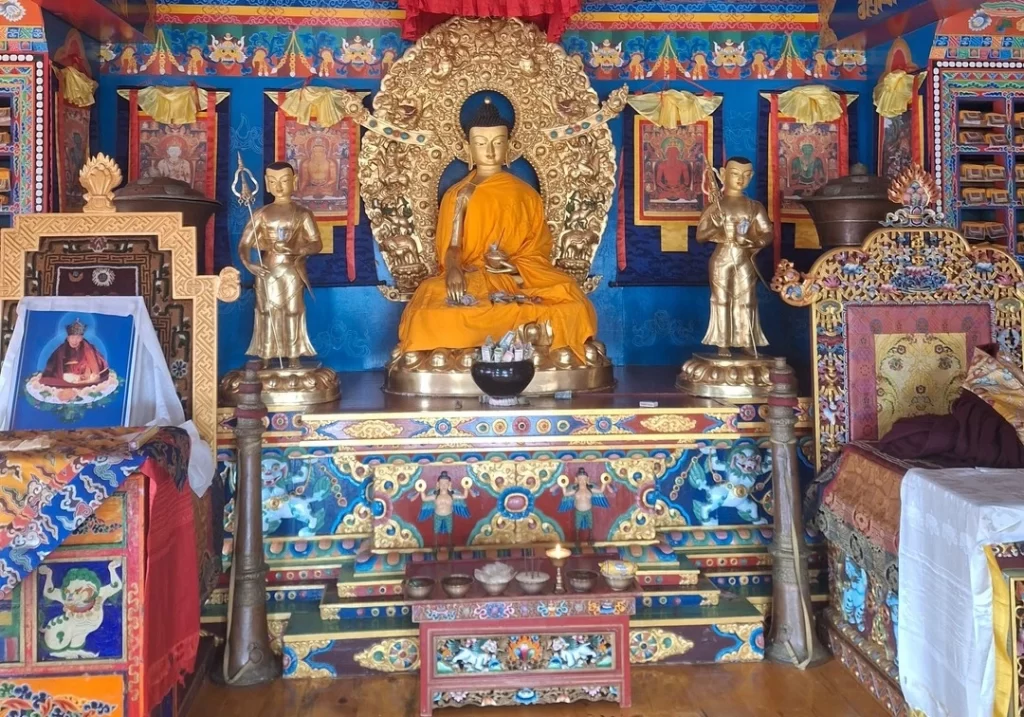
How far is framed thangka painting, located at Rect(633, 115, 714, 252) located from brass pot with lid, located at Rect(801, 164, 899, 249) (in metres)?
0.87

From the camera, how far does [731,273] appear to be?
4.49 metres

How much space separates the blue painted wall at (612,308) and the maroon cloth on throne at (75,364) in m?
1.77

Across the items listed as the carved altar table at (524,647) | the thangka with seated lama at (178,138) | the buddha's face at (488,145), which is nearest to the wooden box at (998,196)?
the buddha's face at (488,145)

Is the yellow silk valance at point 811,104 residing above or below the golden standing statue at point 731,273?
above

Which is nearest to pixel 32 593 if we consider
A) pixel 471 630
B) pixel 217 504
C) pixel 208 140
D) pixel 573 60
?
pixel 217 504

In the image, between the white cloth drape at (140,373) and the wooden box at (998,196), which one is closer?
the white cloth drape at (140,373)

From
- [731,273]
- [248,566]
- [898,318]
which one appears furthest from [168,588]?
[898,318]

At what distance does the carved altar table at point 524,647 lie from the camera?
320cm

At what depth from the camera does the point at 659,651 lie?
11.9 ft

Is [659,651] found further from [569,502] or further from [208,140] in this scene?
[208,140]

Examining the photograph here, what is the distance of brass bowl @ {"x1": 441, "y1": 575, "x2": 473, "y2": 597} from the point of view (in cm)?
323

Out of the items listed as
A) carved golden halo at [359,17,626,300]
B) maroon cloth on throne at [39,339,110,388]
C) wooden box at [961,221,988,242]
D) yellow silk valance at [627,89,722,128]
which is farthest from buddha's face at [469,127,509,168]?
wooden box at [961,221,988,242]

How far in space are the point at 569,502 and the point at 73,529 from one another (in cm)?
204

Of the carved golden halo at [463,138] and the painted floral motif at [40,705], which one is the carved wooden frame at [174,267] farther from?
the carved golden halo at [463,138]
